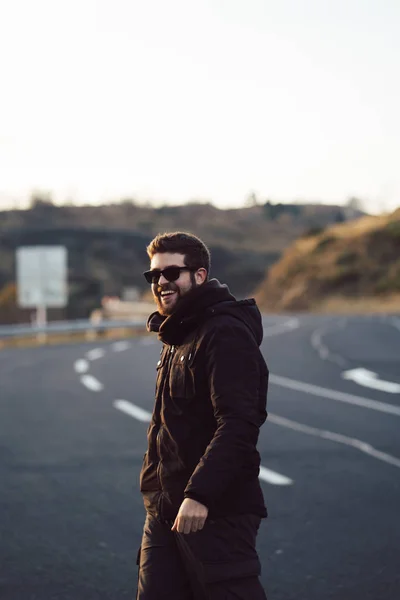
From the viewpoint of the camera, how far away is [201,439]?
3.25 meters

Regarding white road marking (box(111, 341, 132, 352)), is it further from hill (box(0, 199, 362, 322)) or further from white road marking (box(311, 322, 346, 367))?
hill (box(0, 199, 362, 322))

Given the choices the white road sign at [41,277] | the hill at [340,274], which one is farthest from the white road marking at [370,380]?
the hill at [340,274]

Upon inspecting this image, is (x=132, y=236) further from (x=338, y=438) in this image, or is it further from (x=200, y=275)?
(x=200, y=275)

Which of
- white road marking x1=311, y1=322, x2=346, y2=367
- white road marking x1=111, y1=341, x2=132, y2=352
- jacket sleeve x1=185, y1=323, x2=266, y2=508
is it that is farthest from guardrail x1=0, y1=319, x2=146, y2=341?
jacket sleeve x1=185, y1=323, x2=266, y2=508

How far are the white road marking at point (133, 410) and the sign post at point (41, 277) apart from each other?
19360mm

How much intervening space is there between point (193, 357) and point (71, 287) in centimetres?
9853

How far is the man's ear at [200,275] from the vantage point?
3396 mm

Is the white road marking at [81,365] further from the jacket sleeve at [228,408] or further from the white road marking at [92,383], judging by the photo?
the jacket sleeve at [228,408]

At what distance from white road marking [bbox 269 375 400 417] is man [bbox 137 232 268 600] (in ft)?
29.2

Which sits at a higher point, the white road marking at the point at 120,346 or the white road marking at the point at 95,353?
the white road marking at the point at 95,353

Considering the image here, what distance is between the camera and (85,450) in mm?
9195

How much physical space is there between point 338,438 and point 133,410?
10.5ft

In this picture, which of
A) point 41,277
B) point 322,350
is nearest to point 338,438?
point 322,350

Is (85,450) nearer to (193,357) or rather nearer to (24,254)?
(193,357)
